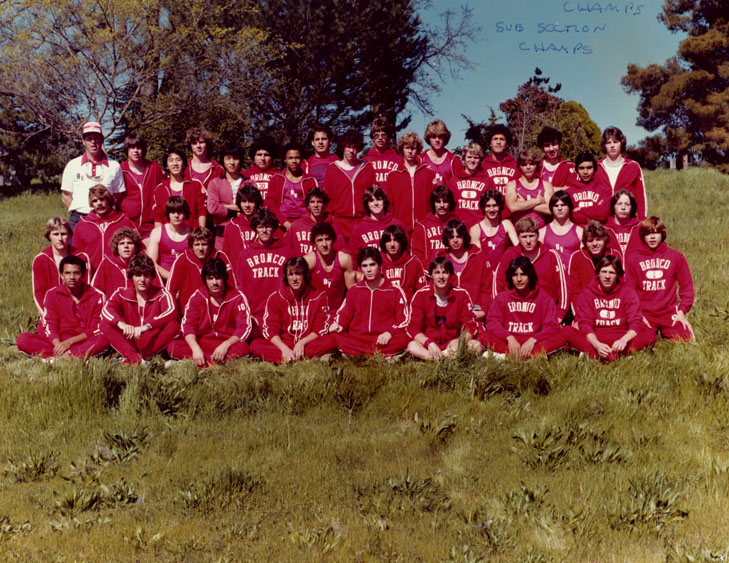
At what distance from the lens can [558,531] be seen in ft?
11.5

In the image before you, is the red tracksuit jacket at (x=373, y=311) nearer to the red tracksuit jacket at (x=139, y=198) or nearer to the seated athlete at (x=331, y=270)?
the seated athlete at (x=331, y=270)

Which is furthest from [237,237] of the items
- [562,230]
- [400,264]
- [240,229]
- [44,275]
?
[562,230]

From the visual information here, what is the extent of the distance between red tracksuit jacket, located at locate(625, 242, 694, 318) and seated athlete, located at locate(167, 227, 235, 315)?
4475mm

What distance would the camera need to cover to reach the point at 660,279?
6801 millimetres

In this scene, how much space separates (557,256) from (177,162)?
15.6 ft

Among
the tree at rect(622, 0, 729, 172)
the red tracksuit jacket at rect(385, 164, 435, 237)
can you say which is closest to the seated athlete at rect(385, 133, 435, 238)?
the red tracksuit jacket at rect(385, 164, 435, 237)

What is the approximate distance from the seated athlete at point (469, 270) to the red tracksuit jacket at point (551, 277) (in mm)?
192

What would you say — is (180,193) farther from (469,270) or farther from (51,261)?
(469,270)

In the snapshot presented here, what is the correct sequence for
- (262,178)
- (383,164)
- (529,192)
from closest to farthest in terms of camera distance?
1. (529,192)
2. (262,178)
3. (383,164)

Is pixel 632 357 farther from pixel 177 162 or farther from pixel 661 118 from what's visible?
pixel 661 118

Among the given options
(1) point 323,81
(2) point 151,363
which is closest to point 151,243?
(2) point 151,363

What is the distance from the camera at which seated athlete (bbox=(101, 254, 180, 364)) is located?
6578mm

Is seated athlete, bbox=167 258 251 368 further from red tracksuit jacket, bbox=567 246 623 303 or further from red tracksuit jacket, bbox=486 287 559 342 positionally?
red tracksuit jacket, bbox=567 246 623 303

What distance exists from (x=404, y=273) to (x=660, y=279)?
2.76 meters
